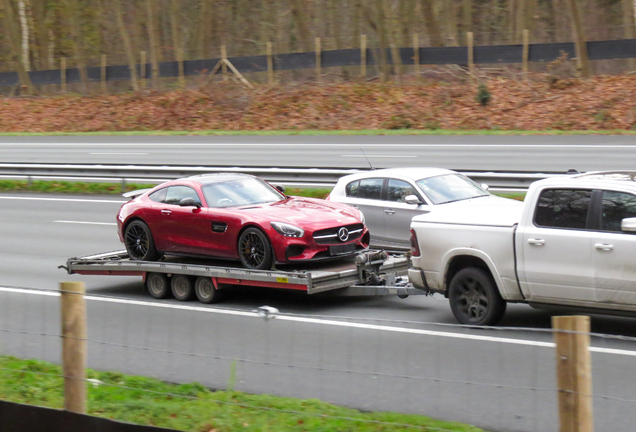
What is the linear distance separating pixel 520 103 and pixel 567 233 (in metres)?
25.5

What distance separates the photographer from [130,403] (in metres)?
6.55

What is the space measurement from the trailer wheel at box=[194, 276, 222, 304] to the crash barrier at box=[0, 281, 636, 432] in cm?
256

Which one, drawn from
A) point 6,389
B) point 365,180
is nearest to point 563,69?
point 365,180

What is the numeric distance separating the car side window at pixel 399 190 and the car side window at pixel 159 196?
3814 millimetres

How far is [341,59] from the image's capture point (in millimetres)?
41750

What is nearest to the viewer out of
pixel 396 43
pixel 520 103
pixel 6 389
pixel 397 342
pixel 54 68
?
pixel 397 342

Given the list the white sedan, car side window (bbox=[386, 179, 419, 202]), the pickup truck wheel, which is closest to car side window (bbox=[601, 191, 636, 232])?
the pickup truck wheel

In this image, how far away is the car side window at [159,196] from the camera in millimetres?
12469

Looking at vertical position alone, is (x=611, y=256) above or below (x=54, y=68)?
below

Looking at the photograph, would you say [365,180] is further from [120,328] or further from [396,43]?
[396,43]

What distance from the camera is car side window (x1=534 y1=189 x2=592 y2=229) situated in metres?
8.41

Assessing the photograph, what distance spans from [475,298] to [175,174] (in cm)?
1445

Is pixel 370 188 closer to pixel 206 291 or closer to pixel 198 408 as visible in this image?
pixel 206 291

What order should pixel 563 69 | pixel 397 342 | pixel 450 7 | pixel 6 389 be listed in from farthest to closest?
pixel 450 7 → pixel 563 69 → pixel 6 389 → pixel 397 342
